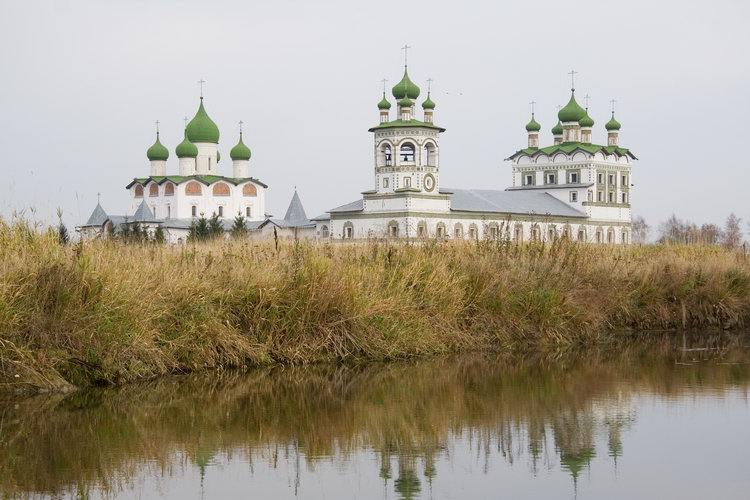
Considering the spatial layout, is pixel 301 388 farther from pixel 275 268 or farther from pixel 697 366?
pixel 697 366

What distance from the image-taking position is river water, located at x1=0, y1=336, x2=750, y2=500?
674cm

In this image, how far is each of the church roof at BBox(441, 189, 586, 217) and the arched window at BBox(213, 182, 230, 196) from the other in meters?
17.5

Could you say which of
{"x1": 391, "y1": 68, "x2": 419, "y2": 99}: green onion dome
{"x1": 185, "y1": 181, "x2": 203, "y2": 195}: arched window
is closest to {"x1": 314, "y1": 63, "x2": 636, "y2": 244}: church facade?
{"x1": 391, "y1": 68, "x2": 419, "y2": 99}: green onion dome

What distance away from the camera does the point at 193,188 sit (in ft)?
268

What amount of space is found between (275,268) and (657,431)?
5.11 m

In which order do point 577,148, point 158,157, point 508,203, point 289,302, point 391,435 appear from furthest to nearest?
point 158,157, point 577,148, point 508,203, point 289,302, point 391,435

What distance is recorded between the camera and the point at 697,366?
1238 centimetres

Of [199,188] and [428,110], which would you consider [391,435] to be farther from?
[199,188]

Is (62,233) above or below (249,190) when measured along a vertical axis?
below

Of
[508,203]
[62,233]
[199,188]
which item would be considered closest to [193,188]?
[199,188]

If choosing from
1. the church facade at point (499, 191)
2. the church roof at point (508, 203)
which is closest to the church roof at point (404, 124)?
the church facade at point (499, 191)

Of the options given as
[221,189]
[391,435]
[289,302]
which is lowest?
[391,435]

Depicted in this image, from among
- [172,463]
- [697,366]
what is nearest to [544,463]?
[172,463]

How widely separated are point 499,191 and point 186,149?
71.7 feet
